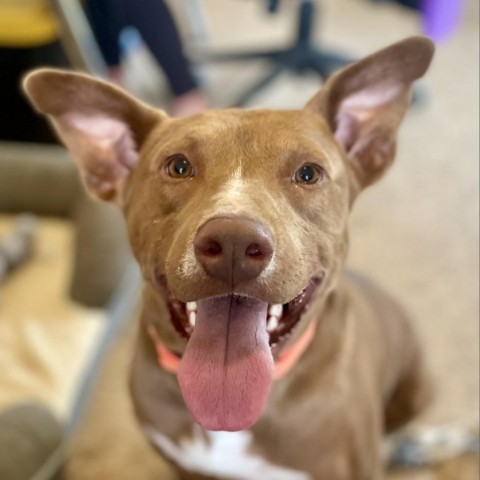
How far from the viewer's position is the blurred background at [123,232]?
2.05 metres

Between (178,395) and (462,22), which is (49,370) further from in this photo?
(462,22)

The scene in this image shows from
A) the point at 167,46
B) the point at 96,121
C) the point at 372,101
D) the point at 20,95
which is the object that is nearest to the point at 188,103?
the point at 167,46

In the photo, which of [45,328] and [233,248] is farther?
[45,328]

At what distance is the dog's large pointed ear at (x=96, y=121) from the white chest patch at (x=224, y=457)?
1.70ft

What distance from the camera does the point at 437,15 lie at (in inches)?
109

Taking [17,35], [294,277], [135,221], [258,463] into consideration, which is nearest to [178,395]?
[258,463]

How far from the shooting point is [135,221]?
139 cm

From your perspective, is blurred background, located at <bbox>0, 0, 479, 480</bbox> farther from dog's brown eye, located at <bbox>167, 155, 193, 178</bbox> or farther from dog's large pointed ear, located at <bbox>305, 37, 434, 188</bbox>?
dog's large pointed ear, located at <bbox>305, 37, 434, 188</bbox>

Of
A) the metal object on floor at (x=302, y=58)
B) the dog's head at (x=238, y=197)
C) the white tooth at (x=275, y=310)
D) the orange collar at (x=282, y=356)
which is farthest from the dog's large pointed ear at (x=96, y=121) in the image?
the metal object on floor at (x=302, y=58)

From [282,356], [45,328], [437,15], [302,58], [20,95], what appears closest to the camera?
[282,356]

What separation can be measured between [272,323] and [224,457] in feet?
1.21

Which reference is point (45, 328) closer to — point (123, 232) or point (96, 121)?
point (123, 232)

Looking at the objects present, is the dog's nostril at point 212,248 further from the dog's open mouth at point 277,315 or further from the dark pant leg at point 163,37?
the dark pant leg at point 163,37

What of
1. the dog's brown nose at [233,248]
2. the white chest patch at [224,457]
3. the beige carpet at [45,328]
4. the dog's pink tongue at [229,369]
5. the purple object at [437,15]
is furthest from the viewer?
the purple object at [437,15]
